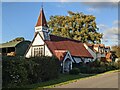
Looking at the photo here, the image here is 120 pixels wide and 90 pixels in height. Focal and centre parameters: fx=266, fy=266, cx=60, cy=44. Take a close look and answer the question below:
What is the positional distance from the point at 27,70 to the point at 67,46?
94.2ft

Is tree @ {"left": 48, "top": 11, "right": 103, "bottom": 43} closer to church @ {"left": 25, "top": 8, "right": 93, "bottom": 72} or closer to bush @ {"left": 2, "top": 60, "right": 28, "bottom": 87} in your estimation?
church @ {"left": 25, "top": 8, "right": 93, "bottom": 72}

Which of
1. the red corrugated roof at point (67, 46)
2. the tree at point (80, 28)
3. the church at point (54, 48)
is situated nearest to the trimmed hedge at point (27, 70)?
the church at point (54, 48)

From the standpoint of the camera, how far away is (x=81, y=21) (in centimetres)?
7175

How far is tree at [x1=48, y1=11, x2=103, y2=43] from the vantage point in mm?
71438

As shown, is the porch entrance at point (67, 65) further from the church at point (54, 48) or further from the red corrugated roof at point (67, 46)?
the red corrugated roof at point (67, 46)

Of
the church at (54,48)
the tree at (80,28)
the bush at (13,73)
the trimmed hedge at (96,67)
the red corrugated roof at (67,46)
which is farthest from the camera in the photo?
the tree at (80,28)

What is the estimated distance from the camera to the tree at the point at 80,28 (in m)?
71.4

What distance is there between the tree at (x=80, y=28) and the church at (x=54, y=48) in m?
15.4

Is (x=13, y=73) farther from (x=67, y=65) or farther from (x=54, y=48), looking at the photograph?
(x=54, y=48)

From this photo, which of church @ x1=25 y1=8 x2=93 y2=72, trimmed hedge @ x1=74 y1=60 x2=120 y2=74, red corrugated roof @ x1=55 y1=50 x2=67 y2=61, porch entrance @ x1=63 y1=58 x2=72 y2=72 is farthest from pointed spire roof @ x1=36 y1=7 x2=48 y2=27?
trimmed hedge @ x1=74 y1=60 x2=120 y2=74

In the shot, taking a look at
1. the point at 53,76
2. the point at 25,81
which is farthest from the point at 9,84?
the point at 53,76

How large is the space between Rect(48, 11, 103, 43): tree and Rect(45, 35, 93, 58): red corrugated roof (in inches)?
524

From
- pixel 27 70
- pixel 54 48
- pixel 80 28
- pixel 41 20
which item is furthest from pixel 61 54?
pixel 80 28

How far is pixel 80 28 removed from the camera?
72.8 metres
